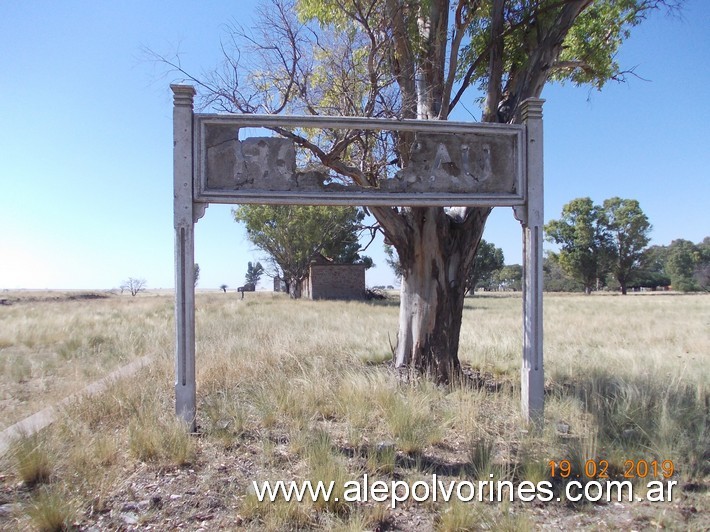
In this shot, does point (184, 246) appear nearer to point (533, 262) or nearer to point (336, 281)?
point (533, 262)

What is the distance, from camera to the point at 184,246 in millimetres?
4922

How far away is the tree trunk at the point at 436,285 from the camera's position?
6809mm

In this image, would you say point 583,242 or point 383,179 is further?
point 583,242

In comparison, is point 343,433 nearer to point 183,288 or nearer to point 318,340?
point 183,288

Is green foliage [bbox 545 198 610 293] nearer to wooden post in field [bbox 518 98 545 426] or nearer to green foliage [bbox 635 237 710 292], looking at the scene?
green foliage [bbox 635 237 710 292]

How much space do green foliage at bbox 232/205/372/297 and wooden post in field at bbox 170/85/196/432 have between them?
28.3 metres

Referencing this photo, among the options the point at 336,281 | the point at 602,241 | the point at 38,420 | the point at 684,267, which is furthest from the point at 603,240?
the point at 38,420

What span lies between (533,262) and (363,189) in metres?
2.11

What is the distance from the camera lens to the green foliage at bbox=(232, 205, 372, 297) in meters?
35.0

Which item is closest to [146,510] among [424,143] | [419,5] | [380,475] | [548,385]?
[380,475]

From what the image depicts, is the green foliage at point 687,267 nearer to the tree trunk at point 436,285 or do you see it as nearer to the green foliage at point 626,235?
the green foliage at point 626,235

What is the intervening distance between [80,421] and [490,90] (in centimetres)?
725

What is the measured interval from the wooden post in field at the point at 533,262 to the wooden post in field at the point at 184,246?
374 centimetres

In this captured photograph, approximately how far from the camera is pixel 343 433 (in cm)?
496
